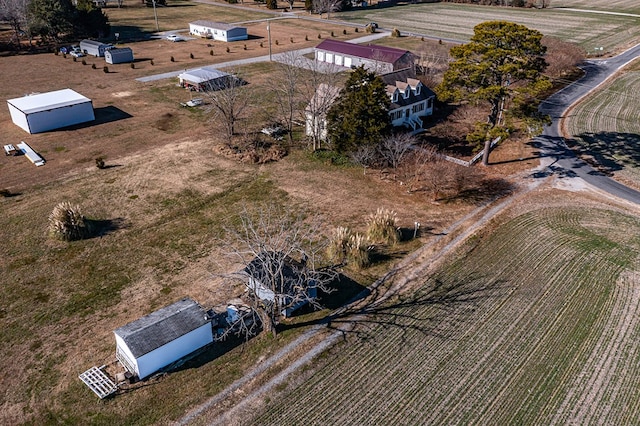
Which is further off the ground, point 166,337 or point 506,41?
point 506,41

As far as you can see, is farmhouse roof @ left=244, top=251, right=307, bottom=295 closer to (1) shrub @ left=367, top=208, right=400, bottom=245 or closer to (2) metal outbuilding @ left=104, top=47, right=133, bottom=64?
(1) shrub @ left=367, top=208, right=400, bottom=245

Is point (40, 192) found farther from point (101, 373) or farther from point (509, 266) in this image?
point (509, 266)

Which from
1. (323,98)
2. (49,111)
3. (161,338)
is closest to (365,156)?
(323,98)

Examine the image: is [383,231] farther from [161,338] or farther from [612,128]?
[612,128]

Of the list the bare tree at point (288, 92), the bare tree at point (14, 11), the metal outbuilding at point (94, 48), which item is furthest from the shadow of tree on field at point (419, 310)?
the bare tree at point (14, 11)

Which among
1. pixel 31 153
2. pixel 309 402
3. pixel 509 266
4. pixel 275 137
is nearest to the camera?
pixel 309 402

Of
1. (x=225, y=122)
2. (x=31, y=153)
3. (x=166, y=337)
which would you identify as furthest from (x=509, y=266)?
(x=31, y=153)

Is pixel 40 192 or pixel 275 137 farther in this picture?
pixel 275 137

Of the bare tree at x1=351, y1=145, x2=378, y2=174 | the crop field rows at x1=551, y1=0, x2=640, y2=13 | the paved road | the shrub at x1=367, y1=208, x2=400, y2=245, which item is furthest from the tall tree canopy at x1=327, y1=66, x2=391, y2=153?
the crop field rows at x1=551, y1=0, x2=640, y2=13

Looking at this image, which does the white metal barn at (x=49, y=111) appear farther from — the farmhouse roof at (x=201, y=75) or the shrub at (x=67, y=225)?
the shrub at (x=67, y=225)
